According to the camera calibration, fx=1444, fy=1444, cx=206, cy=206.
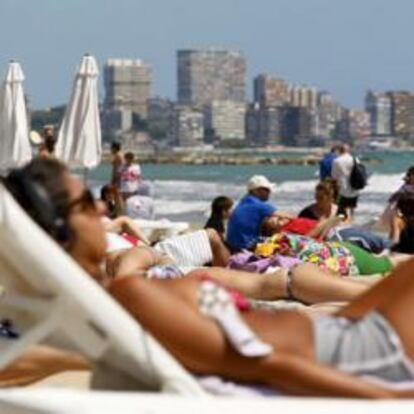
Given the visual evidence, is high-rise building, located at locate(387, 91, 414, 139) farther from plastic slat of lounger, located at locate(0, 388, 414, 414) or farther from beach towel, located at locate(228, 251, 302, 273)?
plastic slat of lounger, located at locate(0, 388, 414, 414)

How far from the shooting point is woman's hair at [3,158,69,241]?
322 centimetres

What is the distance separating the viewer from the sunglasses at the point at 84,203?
3256 millimetres

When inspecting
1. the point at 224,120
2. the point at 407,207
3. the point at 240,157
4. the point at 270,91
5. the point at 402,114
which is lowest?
the point at 240,157

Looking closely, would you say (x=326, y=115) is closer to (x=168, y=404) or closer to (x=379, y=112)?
(x=379, y=112)

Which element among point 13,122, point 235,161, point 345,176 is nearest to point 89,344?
point 13,122

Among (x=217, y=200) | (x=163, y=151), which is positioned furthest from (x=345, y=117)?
(x=217, y=200)

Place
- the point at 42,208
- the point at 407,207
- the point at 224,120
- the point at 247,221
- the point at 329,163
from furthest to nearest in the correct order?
1. the point at 224,120
2. the point at 329,163
3. the point at 247,221
4. the point at 407,207
5. the point at 42,208

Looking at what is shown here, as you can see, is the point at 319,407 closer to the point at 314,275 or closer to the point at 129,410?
the point at 129,410

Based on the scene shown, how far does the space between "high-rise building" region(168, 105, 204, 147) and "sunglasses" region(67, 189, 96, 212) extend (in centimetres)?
10861

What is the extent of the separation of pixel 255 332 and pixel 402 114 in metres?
120

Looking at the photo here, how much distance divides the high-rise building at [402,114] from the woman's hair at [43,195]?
11572 cm

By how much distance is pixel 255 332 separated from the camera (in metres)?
3.26

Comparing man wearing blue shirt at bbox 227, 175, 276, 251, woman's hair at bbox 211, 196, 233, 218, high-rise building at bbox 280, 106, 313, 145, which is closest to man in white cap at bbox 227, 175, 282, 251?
man wearing blue shirt at bbox 227, 175, 276, 251

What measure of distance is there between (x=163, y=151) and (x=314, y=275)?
100396mm
